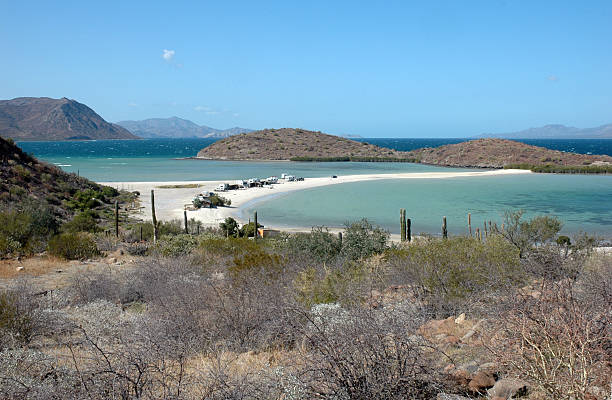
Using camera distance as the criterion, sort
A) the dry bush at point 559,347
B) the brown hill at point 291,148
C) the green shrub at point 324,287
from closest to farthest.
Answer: the dry bush at point 559,347
the green shrub at point 324,287
the brown hill at point 291,148

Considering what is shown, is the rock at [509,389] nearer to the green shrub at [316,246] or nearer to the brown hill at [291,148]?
the green shrub at [316,246]

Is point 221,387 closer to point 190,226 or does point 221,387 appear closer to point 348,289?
point 348,289

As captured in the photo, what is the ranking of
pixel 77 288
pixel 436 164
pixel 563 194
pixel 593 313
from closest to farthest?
pixel 593 313 → pixel 77 288 → pixel 563 194 → pixel 436 164

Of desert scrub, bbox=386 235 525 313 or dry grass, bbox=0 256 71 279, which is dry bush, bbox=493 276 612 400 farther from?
dry grass, bbox=0 256 71 279

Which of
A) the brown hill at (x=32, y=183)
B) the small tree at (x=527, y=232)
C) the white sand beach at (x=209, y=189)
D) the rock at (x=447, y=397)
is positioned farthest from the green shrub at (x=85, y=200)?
the rock at (x=447, y=397)

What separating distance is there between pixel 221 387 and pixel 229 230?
72.9 ft

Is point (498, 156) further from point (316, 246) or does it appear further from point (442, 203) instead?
point (316, 246)

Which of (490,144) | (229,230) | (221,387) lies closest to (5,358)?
(221,387)

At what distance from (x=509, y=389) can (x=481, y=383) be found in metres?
0.31

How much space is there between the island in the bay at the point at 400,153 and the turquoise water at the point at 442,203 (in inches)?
921

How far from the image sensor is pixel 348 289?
935 centimetres

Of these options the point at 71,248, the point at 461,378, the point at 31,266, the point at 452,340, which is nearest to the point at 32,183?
the point at 71,248

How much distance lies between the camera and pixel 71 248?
56.2 ft

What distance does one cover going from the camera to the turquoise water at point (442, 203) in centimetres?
3459
